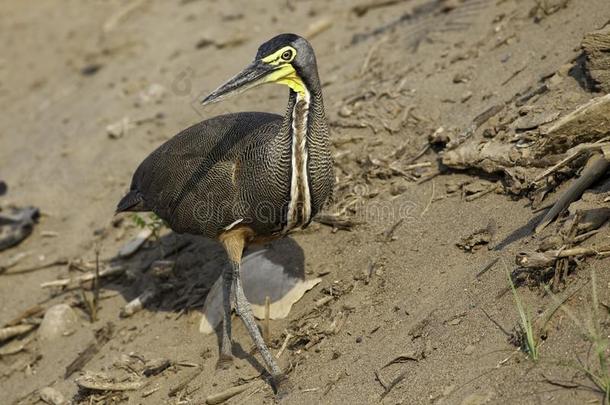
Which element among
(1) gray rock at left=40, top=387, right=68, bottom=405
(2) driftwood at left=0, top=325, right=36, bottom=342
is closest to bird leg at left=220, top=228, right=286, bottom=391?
(1) gray rock at left=40, top=387, right=68, bottom=405

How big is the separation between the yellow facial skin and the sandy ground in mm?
1647

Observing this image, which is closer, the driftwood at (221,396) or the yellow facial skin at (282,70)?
the yellow facial skin at (282,70)

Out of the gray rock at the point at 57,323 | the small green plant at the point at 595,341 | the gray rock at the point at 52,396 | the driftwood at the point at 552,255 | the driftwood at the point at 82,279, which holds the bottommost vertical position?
the gray rock at the point at 52,396

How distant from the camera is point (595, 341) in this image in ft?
14.2

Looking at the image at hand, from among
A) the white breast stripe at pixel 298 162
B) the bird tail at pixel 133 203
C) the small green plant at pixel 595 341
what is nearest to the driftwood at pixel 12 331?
the bird tail at pixel 133 203

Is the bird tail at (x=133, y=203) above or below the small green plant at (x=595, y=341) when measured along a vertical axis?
above

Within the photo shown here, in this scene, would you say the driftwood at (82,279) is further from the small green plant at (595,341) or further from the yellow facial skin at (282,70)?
the small green plant at (595,341)

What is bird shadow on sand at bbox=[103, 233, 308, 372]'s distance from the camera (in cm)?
701

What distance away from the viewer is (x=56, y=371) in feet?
23.9

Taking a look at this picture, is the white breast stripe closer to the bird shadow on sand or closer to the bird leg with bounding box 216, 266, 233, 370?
the bird leg with bounding box 216, 266, 233, 370

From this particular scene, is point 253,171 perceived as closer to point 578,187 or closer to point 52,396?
point 578,187

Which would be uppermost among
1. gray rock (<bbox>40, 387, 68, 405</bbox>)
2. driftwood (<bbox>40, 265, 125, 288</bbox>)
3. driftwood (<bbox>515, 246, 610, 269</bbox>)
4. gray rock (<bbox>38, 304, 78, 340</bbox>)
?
driftwood (<bbox>515, 246, 610, 269</bbox>)

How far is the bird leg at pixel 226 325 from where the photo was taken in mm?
6500

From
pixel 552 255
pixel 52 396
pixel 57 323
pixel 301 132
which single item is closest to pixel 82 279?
pixel 57 323
